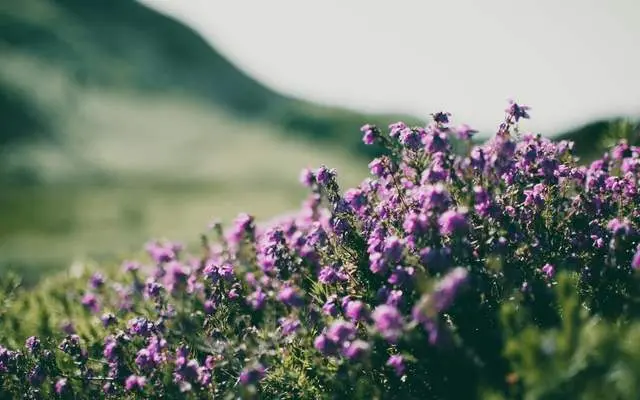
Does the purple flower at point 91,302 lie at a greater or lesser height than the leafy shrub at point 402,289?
lesser

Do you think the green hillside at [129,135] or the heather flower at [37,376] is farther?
the green hillside at [129,135]

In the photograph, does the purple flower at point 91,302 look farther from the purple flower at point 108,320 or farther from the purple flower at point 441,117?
the purple flower at point 441,117

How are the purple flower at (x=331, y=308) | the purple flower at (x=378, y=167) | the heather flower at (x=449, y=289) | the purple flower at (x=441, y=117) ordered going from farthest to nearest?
the purple flower at (x=378, y=167), the purple flower at (x=441, y=117), the purple flower at (x=331, y=308), the heather flower at (x=449, y=289)

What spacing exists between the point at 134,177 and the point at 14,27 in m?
30.1

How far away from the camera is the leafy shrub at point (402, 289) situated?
11.2 feet

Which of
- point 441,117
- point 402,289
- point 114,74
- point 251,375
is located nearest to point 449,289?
point 402,289

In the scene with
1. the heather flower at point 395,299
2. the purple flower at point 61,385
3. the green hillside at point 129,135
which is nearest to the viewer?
the heather flower at point 395,299

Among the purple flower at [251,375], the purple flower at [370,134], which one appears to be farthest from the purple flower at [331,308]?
the purple flower at [370,134]

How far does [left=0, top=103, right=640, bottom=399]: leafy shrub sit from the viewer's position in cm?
342

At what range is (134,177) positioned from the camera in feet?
123

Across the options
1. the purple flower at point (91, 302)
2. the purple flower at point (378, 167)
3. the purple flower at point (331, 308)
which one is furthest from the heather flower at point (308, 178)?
the purple flower at point (91, 302)

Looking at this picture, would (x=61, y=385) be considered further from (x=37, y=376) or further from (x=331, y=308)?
(x=331, y=308)

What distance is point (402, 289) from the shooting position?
3.91 meters

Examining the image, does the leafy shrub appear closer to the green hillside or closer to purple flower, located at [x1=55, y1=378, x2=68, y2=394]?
purple flower, located at [x1=55, y1=378, x2=68, y2=394]
